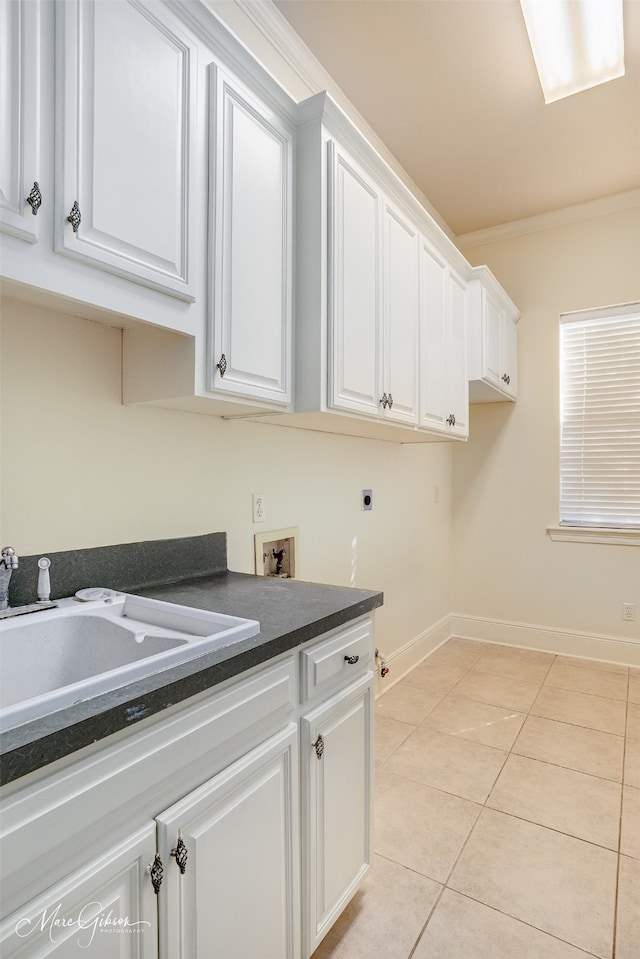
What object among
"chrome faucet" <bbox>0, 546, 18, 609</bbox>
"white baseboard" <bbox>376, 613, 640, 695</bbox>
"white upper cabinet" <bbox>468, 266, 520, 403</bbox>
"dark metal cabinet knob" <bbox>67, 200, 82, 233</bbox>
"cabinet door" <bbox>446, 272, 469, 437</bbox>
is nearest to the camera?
"dark metal cabinet knob" <bbox>67, 200, 82, 233</bbox>

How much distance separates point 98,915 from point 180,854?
0.14 m

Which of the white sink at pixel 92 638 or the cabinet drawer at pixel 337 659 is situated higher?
the white sink at pixel 92 638

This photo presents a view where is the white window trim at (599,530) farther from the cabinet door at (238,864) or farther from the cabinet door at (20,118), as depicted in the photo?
the cabinet door at (20,118)

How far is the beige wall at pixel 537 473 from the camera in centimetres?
337

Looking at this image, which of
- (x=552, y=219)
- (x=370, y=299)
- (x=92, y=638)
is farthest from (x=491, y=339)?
(x=92, y=638)

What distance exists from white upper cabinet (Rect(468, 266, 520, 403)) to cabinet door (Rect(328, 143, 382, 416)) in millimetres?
1178

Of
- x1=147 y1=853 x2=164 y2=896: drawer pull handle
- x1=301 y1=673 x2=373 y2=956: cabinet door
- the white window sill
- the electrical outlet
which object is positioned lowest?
x1=301 y1=673 x2=373 y2=956: cabinet door

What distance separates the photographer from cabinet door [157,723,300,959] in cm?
85

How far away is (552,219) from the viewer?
11.5 feet

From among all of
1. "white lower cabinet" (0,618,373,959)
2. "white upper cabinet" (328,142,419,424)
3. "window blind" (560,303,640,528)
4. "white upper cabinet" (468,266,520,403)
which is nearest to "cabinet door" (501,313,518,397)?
"white upper cabinet" (468,266,520,403)

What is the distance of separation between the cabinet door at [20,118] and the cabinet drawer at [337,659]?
1.01 meters

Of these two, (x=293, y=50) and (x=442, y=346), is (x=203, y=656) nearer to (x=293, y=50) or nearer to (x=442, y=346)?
(x=442, y=346)

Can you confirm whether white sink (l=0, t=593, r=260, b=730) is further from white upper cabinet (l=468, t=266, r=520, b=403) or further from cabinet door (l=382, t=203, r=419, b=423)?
white upper cabinet (l=468, t=266, r=520, b=403)

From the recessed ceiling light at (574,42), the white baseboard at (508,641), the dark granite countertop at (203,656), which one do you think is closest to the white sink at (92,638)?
the dark granite countertop at (203,656)
